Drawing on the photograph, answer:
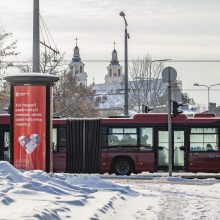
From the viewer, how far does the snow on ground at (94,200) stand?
10.6m

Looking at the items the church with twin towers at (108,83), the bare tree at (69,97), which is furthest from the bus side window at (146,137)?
the church with twin towers at (108,83)

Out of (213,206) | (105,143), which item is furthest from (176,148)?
(213,206)

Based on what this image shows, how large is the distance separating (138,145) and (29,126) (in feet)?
26.7

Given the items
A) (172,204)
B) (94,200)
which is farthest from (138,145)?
(94,200)

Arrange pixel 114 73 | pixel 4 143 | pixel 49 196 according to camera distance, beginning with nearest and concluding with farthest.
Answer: pixel 49 196
pixel 4 143
pixel 114 73

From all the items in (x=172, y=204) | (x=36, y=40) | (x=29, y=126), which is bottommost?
(x=172, y=204)

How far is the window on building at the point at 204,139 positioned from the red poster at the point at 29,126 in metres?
8.87

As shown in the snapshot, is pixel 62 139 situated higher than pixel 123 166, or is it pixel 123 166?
pixel 62 139

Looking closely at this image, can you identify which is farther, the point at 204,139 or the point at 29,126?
the point at 204,139

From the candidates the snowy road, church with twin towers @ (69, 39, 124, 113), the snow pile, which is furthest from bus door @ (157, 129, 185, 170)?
church with twin towers @ (69, 39, 124, 113)

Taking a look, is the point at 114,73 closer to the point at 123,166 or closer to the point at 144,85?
the point at 144,85

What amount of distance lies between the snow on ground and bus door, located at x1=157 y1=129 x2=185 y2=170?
32.7ft

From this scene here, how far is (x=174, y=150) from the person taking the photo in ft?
90.5

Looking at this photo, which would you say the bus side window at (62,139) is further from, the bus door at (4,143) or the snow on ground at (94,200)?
the snow on ground at (94,200)
